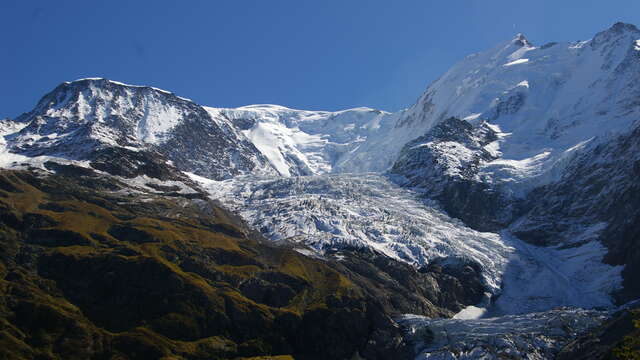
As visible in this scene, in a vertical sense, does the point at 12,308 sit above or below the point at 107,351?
above

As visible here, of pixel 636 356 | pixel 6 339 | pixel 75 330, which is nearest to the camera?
pixel 636 356

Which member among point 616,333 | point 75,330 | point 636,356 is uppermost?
point 75,330

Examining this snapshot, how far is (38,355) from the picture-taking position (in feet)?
604

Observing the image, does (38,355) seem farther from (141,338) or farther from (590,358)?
(590,358)

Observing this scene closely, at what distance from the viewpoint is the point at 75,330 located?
645 feet

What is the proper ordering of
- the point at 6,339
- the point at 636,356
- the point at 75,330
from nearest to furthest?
the point at 636,356 → the point at 6,339 → the point at 75,330

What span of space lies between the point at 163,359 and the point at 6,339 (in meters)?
36.8

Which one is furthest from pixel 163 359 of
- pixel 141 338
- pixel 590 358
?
pixel 590 358

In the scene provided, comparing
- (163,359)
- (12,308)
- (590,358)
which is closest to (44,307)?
(12,308)

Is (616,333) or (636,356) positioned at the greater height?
(616,333)

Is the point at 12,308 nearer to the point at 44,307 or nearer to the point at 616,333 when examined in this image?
the point at 44,307

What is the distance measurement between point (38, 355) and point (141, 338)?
25884 mm

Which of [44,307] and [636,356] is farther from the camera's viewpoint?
[44,307]

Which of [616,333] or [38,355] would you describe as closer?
[38,355]
